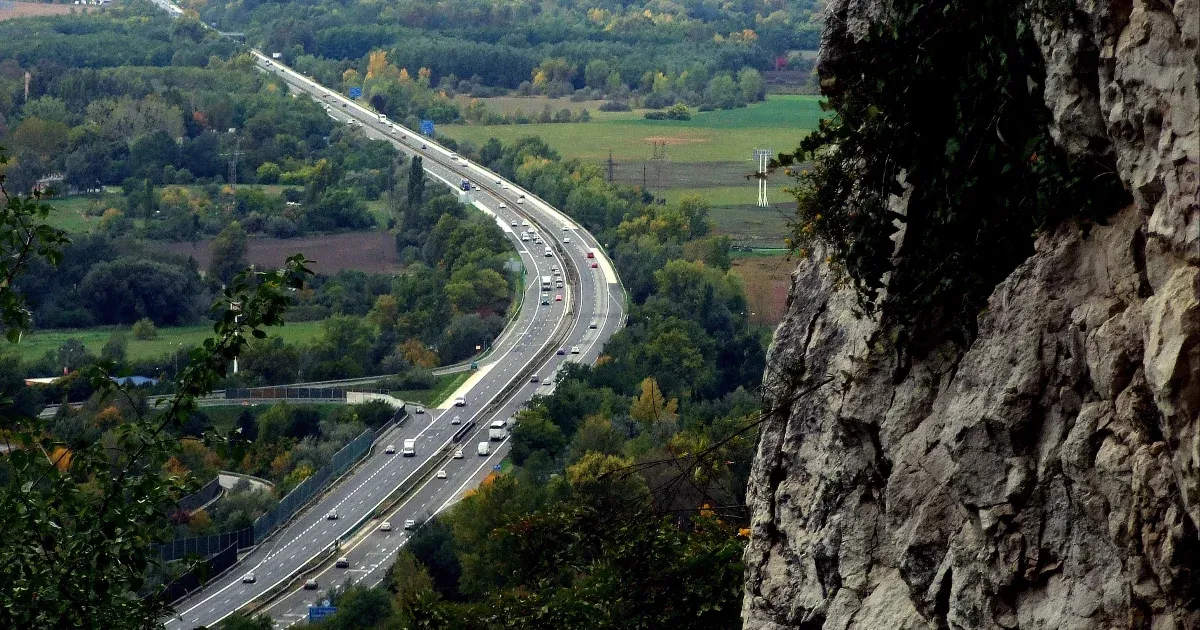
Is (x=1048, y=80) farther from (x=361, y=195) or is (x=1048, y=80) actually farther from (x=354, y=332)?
(x=361, y=195)

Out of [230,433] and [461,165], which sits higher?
[230,433]

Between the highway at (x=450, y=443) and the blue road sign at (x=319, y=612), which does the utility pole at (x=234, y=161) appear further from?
the blue road sign at (x=319, y=612)

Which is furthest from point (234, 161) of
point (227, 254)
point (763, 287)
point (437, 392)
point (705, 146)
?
point (437, 392)

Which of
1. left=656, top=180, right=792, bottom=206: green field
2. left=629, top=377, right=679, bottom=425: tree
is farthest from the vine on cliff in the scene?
left=656, top=180, right=792, bottom=206: green field

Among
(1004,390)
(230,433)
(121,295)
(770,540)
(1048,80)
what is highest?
(1048,80)

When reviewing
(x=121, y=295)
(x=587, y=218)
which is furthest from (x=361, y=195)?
(x=121, y=295)

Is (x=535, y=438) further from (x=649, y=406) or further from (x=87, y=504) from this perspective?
(x=87, y=504)

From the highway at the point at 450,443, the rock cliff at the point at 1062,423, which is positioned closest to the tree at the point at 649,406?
the highway at the point at 450,443

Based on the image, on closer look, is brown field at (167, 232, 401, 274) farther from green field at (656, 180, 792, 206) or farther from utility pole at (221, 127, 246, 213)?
green field at (656, 180, 792, 206)
